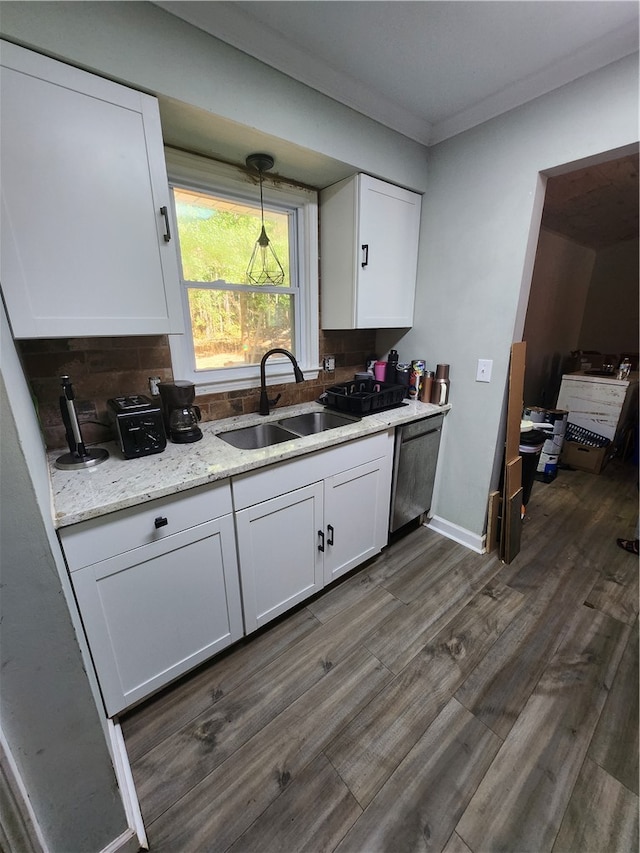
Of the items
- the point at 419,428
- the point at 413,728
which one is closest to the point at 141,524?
the point at 413,728

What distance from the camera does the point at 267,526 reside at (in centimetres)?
139

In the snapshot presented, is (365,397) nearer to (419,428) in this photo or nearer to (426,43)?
(419,428)

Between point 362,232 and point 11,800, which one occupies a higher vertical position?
point 362,232

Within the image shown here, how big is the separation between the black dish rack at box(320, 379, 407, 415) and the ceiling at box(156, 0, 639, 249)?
45.3 inches

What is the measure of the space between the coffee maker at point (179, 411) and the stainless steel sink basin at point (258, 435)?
26 cm

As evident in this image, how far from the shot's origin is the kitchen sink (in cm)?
173

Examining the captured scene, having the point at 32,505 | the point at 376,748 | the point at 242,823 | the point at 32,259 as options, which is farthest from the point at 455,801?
the point at 32,259

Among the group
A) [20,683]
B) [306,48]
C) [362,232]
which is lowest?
[20,683]

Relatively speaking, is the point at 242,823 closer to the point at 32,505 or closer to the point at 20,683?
the point at 20,683

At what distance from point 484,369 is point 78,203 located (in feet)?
6.44

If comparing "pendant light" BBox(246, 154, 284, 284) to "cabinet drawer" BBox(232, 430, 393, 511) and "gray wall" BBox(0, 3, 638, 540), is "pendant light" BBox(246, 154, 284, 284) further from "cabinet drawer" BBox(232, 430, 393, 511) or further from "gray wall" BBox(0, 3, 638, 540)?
"cabinet drawer" BBox(232, 430, 393, 511)

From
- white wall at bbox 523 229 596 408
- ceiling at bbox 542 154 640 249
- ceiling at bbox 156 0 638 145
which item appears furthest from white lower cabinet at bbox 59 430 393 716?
white wall at bbox 523 229 596 408

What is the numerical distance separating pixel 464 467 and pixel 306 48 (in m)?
2.17

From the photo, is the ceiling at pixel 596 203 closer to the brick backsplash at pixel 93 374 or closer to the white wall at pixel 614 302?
the white wall at pixel 614 302
